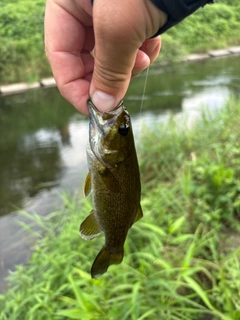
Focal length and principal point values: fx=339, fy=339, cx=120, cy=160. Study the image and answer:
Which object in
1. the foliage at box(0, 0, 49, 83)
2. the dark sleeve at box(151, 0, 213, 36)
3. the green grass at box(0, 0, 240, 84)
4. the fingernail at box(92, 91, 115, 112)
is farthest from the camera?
the green grass at box(0, 0, 240, 84)

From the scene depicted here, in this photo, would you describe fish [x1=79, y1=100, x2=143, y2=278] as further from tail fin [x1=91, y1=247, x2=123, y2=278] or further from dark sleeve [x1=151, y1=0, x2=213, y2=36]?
dark sleeve [x1=151, y1=0, x2=213, y2=36]

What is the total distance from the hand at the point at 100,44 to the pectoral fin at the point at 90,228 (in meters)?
0.45

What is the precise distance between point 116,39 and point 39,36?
14008 mm

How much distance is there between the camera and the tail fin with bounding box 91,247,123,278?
4.20ft

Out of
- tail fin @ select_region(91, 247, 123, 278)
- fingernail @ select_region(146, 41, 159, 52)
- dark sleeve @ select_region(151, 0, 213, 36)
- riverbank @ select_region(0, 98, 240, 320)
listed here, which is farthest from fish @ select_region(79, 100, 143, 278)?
riverbank @ select_region(0, 98, 240, 320)

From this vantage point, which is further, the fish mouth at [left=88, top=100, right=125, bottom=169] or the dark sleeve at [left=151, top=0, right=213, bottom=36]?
the fish mouth at [left=88, top=100, right=125, bottom=169]

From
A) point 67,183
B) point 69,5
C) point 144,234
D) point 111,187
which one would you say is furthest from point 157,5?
point 67,183

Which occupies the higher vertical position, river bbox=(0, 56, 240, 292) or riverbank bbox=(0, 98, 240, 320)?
riverbank bbox=(0, 98, 240, 320)

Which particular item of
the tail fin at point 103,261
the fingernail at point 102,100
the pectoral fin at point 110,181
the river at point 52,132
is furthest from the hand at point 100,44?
the river at point 52,132

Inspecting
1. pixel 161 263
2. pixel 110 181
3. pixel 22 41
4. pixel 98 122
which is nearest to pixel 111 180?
pixel 110 181

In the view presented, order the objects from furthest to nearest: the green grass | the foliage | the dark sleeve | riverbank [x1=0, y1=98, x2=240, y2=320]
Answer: the green grass < the foliage < riverbank [x1=0, y1=98, x2=240, y2=320] < the dark sleeve

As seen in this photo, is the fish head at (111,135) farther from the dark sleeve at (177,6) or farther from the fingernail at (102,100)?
the dark sleeve at (177,6)

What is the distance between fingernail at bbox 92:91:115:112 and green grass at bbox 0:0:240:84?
11.2m

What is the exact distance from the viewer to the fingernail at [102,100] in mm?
1193
